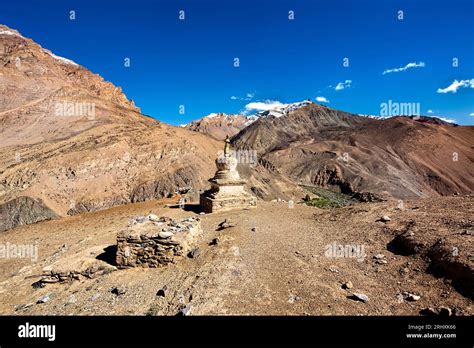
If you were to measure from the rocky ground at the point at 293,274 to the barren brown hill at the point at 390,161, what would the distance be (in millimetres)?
36714

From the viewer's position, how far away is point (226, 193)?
53.7 feet

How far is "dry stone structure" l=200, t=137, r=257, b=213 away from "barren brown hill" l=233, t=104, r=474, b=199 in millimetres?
31654

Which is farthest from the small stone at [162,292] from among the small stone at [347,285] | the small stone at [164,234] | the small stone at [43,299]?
the small stone at [347,285]

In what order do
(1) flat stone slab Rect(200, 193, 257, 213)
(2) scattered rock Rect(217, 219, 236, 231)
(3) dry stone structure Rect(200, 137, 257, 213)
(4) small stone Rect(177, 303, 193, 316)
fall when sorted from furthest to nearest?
(3) dry stone structure Rect(200, 137, 257, 213)
(1) flat stone slab Rect(200, 193, 257, 213)
(2) scattered rock Rect(217, 219, 236, 231)
(4) small stone Rect(177, 303, 193, 316)

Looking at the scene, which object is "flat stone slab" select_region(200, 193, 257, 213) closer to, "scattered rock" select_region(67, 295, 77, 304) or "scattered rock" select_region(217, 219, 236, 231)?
"scattered rock" select_region(217, 219, 236, 231)

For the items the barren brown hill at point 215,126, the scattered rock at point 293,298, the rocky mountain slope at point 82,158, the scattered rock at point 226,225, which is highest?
the barren brown hill at point 215,126

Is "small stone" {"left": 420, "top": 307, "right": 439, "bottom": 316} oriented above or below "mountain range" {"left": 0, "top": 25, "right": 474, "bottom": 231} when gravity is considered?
below

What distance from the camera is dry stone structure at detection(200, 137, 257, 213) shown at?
15982 millimetres

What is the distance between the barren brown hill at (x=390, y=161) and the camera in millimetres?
51406

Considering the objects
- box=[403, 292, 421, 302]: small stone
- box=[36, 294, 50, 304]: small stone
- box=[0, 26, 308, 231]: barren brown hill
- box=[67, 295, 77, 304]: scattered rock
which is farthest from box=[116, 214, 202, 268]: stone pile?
box=[0, 26, 308, 231]: barren brown hill

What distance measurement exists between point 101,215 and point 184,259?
12681 millimetres

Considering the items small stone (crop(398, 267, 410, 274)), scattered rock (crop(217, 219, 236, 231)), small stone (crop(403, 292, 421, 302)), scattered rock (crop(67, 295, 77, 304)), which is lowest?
scattered rock (crop(67, 295, 77, 304))

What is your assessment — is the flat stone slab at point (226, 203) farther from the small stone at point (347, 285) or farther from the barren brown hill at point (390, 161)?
the barren brown hill at point (390, 161)
